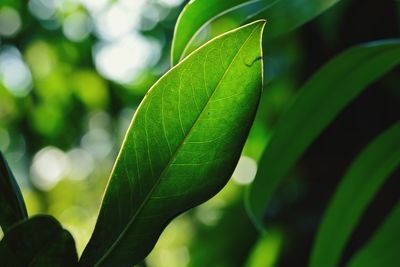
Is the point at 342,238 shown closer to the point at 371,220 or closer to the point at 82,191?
the point at 371,220

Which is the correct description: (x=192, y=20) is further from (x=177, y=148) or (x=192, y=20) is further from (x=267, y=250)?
(x=267, y=250)

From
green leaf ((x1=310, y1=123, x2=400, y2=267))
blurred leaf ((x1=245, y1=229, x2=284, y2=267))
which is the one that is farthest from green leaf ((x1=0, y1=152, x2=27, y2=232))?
blurred leaf ((x1=245, y1=229, x2=284, y2=267))

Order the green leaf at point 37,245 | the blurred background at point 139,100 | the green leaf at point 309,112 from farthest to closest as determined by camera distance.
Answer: the blurred background at point 139,100, the green leaf at point 309,112, the green leaf at point 37,245

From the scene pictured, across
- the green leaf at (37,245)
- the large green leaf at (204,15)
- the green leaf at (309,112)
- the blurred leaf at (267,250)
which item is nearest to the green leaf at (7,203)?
the green leaf at (37,245)

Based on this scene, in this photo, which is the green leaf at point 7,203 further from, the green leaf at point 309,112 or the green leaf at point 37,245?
the green leaf at point 309,112

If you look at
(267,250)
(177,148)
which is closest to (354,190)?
(177,148)

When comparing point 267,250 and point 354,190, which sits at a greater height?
point 354,190

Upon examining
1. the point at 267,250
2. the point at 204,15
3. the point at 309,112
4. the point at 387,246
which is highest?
the point at 204,15
